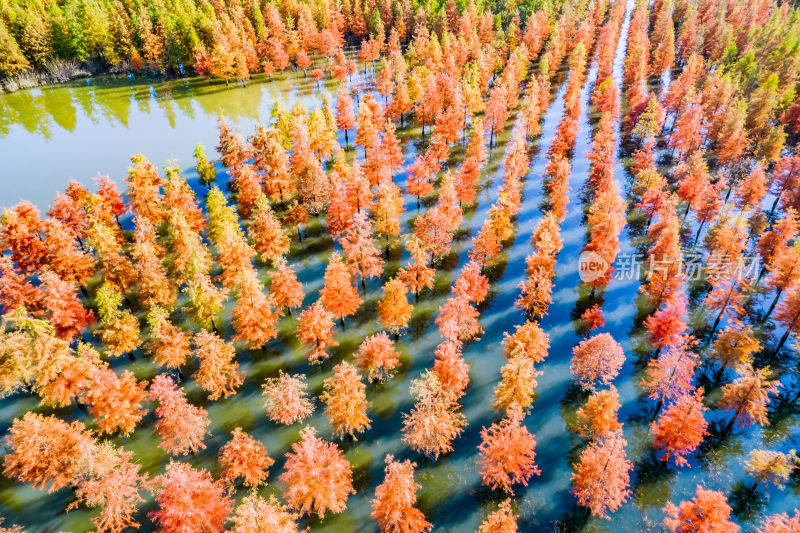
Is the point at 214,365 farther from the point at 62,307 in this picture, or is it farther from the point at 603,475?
the point at 603,475

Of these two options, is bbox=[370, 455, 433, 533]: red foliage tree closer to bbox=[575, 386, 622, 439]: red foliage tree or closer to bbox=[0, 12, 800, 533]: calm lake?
bbox=[0, 12, 800, 533]: calm lake

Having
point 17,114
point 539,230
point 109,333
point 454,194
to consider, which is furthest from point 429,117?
point 17,114

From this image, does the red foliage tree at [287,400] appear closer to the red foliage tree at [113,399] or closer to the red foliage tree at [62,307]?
the red foliage tree at [113,399]

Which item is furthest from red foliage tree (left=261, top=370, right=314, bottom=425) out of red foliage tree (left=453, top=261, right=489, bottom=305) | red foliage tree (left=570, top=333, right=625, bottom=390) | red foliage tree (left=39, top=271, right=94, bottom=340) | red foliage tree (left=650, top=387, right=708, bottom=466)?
red foliage tree (left=650, top=387, right=708, bottom=466)

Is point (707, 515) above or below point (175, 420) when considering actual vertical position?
below

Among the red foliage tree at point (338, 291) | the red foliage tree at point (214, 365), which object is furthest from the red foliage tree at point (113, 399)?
the red foliage tree at point (338, 291)

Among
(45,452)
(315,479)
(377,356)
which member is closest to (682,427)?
(377,356)

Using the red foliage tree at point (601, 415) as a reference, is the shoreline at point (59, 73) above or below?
above

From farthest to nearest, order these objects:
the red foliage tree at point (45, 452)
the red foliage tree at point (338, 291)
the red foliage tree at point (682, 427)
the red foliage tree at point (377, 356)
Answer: the red foliage tree at point (338, 291), the red foliage tree at point (377, 356), the red foliage tree at point (682, 427), the red foliage tree at point (45, 452)

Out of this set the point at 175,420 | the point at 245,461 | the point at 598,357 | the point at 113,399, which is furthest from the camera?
the point at 598,357
